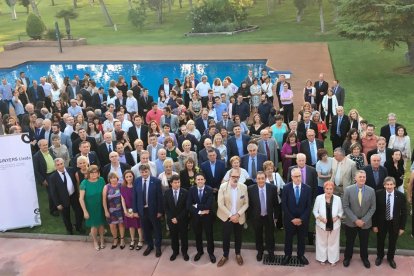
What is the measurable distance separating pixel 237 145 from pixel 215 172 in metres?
1.17

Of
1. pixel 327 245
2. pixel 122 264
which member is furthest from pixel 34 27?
pixel 327 245

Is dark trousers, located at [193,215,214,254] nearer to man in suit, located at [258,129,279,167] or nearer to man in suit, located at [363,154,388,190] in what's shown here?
man in suit, located at [258,129,279,167]

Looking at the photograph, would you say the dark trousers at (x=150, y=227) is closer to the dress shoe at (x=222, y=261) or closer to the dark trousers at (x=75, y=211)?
the dress shoe at (x=222, y=261)

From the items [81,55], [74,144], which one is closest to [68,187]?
[74,144]

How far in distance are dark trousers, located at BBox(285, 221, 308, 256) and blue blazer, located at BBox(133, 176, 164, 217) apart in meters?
2.10

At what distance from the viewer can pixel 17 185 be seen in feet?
28.0

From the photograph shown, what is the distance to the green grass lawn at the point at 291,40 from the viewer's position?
14.6 m

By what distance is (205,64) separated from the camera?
25547 millimetres

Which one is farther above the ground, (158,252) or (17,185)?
(17,185)

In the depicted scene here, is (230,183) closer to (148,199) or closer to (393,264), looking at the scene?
(148,199)

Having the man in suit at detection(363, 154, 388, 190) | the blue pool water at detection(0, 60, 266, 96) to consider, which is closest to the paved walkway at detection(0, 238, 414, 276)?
the man in suit at detection(363, 154, 388, 190)

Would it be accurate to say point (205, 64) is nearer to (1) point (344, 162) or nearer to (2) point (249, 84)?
(2) point (249, 84)

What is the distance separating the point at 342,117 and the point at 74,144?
19.5 ft

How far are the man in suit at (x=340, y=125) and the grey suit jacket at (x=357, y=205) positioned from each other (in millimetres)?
3408
